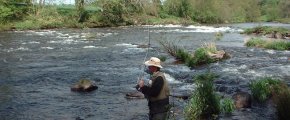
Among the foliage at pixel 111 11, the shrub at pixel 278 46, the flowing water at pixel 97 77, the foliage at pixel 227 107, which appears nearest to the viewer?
the foliage at pixel 227 107

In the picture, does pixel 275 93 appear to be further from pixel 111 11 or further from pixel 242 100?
pixel 111 11

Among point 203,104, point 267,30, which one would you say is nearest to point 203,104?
point 203,104

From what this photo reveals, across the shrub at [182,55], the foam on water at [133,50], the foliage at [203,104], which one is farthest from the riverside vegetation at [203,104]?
the foam on water at [133,50]

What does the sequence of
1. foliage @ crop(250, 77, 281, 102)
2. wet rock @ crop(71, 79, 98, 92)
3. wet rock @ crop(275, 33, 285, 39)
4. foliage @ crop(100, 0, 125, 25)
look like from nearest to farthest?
foliage @ crop(250, 77, 281, 102)
wet rock @ crop(71, 79, 98, 92)
wet rock @ crop(275, 33, 285, 39)
foliage @ crop(100, 0, 125, 25)

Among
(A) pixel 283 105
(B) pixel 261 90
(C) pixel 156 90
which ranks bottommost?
(B) pixel 261 90

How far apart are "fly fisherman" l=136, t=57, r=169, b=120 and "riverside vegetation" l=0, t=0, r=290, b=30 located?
44970 millimetres

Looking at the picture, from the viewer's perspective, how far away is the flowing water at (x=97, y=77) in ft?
42.7

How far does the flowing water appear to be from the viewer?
13.0m

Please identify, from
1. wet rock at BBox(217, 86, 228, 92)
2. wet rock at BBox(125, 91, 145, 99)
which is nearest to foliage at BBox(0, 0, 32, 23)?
wet rock at BBox(125, 91, 145, 99)

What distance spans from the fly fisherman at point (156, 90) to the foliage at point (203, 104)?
4.82 feet

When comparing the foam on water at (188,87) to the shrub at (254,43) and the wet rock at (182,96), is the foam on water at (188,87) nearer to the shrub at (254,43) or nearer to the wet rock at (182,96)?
the wet rock at (182,96)

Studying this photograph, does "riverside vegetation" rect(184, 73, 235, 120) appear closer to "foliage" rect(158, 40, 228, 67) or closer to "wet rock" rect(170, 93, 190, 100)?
"wet rock" rect(170, 93, 190, 100)

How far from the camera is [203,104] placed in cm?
1112

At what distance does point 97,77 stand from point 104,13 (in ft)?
143
